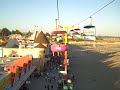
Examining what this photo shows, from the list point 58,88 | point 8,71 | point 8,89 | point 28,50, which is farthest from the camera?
point 28,50

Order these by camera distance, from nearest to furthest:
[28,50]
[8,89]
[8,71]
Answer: [8,89] < [8,71] < [28,50]

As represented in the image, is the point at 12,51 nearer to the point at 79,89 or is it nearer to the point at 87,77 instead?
the point at 87,77

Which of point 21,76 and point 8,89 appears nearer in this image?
point 8,89

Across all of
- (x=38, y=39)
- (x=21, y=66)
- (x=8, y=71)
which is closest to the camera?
(x=8, y=71)

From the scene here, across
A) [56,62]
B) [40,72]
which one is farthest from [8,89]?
[56,62]

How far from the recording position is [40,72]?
3056 centimetres

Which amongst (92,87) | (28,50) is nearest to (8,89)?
(92,87)

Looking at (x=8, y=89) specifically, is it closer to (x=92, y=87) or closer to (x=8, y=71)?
(x=8, y=71)

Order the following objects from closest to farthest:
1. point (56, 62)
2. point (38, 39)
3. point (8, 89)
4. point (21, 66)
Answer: point (8, 89), point (21, 66), point (56, 62), point (38, 39)

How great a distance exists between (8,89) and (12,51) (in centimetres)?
2111

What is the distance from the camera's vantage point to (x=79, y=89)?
23734 millimetres

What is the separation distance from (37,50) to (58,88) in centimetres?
1476

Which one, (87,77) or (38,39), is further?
(38,39)

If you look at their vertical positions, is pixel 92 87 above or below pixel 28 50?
below
